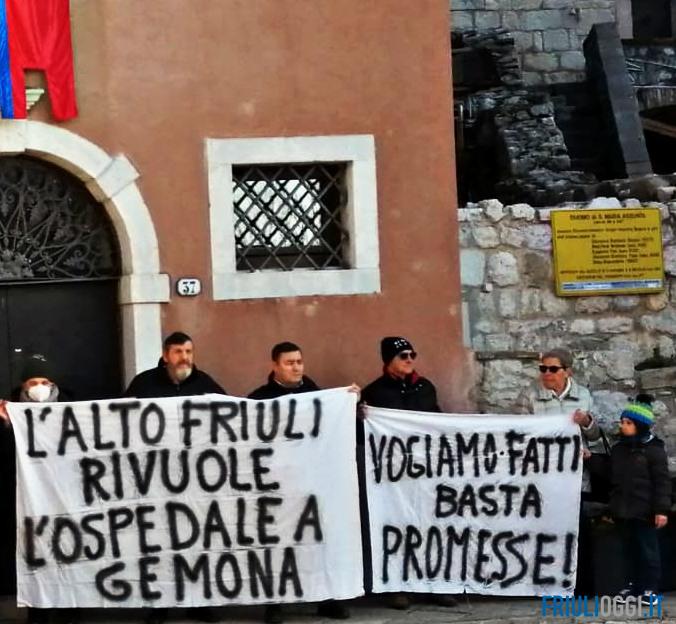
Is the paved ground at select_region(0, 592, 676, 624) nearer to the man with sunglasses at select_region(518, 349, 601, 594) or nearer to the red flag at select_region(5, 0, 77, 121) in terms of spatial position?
the man with sunglasses at select_region(518, 349, 601, 594)

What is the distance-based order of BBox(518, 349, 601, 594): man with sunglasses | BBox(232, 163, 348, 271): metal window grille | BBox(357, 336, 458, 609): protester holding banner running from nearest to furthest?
BBox(518, 349, 601, 594): man with sunglasses, BBox(357, 336, 458, 609): protester holding banner, BBox(232, 163, 348, 271): metal window grille

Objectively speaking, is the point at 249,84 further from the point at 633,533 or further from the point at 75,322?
the point at 633,533

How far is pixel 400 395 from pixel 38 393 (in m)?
2.19

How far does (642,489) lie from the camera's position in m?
8.87

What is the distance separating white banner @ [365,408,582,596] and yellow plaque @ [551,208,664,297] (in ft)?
6.53

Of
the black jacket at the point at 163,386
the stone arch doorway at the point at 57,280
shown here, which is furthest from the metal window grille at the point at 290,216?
the black jacket at the point at 163,386

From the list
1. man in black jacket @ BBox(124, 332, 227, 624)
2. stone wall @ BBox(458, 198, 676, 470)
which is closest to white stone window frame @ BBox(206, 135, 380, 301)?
stone wall @ BBox(458, 198, 676, 470)

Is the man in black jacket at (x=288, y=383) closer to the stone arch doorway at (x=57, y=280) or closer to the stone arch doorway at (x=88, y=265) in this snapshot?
the stone arch doorway at (x=88, y=265)

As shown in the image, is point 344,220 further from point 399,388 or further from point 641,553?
point 641,553

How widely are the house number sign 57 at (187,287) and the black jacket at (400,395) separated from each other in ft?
5.05

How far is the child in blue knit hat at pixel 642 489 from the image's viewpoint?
8852 millimetres

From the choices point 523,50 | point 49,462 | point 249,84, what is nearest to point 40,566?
point 49,462

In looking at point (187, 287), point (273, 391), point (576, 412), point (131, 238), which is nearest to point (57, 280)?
point (131, 238)

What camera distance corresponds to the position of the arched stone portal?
10102mm
